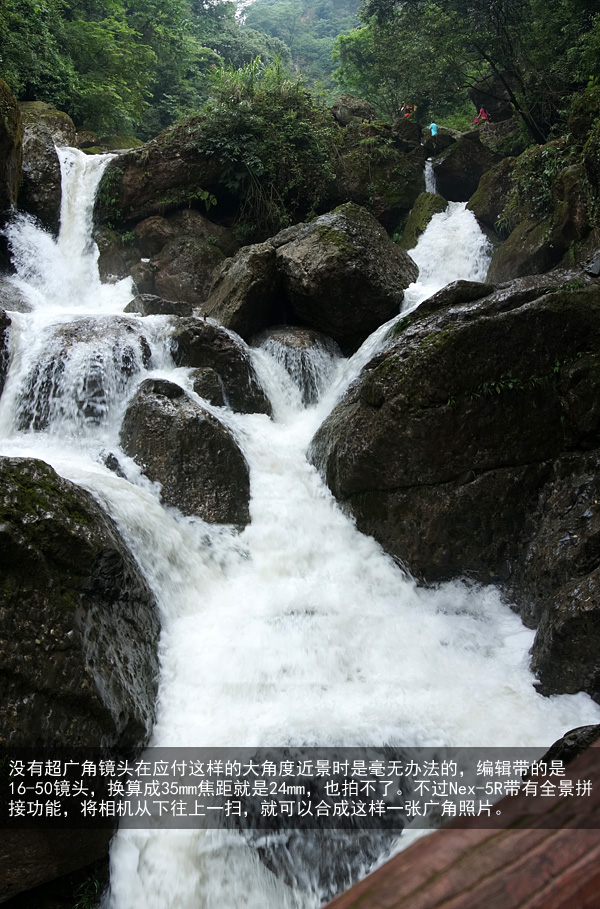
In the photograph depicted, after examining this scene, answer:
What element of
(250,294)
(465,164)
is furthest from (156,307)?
(465,164)

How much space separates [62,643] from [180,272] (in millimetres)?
10595

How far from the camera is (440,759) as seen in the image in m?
3.56

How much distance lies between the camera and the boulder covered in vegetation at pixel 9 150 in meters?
9.90

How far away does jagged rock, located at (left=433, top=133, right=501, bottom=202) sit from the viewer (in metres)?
14.5

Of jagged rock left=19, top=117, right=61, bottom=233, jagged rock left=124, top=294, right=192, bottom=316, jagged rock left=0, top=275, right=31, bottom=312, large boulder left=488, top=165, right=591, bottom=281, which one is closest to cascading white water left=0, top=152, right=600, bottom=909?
jagged rock left=124, top=294, right=192, bottom=316

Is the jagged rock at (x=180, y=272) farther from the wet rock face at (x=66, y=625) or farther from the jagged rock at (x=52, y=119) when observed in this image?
the wet rock face at (x=66, y=625)

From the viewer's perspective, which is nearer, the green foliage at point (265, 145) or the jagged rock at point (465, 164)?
the green foliage at point (265, 145)

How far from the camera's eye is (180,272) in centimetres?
1231

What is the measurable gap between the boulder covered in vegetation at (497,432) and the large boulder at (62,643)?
10.0 feet

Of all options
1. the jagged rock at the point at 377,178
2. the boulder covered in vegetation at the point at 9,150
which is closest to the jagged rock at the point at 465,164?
the jagged rock at the point at 377,178

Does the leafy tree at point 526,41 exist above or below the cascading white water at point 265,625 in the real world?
above

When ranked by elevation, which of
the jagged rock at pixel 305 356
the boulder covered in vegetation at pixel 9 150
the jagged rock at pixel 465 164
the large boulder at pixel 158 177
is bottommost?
the jagged rock at pixel 305 356

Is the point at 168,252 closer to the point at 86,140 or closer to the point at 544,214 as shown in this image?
the point at 86,140

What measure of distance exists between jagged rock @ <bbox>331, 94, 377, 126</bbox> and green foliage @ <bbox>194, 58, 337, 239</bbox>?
197cm
